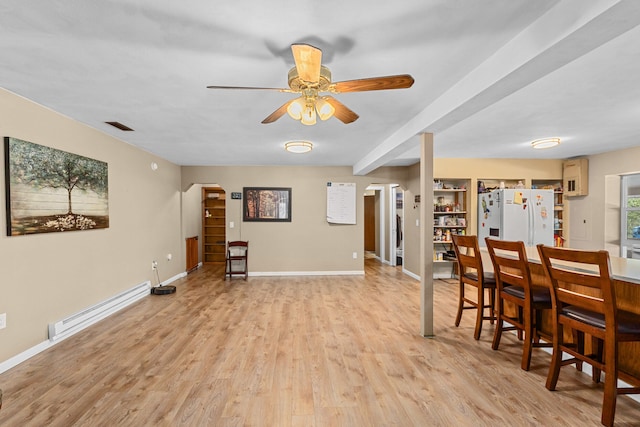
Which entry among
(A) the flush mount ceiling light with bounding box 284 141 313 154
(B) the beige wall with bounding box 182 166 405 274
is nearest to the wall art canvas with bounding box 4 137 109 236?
(A) the flush mount ceiling light with bounding box 284 141 313 154

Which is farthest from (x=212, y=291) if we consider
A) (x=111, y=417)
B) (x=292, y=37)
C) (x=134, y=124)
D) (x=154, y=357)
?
(x=292, y=37)

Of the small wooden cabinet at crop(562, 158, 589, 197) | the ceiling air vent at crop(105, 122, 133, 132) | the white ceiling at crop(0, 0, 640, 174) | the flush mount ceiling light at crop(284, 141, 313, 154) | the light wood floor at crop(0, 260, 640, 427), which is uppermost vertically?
the white ceiling at crop(0, 0, 640, 174)

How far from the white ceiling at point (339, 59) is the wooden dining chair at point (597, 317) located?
1154 millimetres

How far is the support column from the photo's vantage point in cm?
324

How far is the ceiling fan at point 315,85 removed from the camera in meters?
1.68

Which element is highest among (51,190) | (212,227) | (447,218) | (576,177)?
(576,177)

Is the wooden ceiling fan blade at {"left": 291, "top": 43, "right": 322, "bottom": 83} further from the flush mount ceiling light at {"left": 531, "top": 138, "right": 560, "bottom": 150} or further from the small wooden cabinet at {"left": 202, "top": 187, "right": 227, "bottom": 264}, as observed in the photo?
the small wooden cabinet at {"left": 202, "top": 187, "right": 227, "bottom": 264}

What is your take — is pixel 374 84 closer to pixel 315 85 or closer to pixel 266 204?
pixel 315 85

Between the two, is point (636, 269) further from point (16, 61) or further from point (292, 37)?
point (16, 61)

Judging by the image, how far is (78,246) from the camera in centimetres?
344

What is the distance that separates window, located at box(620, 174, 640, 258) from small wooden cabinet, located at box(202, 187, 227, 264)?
805 cm

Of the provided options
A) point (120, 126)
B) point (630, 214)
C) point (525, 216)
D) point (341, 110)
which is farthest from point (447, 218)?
point (120, 126)

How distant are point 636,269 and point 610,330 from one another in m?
0.64

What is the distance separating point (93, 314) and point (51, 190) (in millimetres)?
1469
